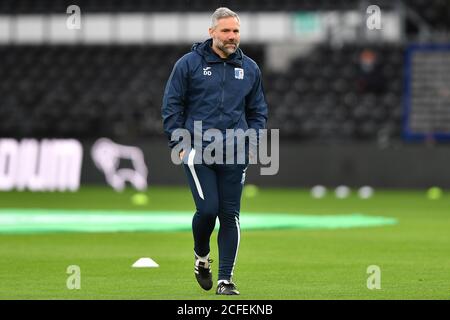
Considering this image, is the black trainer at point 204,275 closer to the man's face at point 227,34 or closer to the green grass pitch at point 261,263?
the green grass pitch at point 261,263

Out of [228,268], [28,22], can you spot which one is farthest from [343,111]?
[228,268]

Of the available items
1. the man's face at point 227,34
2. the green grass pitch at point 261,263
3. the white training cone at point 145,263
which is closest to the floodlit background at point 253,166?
the green grass pitch at point 261,263

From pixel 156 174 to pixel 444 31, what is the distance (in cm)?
1182

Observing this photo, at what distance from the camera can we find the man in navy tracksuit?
36.1 feet

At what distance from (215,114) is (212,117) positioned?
0.04 meters

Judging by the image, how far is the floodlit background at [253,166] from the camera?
43.9ft

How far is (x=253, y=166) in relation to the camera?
3275 cm

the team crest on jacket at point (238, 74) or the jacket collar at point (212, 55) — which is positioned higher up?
the jacket collar at point (212, 55)

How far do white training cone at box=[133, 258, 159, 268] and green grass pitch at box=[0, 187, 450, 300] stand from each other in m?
0.14

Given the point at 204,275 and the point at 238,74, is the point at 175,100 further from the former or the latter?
the point at 204,275

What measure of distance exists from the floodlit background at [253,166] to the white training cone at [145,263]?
14cm

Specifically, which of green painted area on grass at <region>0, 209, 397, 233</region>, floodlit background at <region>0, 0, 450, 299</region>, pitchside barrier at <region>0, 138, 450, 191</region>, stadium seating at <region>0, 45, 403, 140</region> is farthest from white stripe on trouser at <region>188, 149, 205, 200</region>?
stadium seating at <region>0, 45, 403, 140</region>

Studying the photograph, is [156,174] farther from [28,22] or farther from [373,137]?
[28,22]

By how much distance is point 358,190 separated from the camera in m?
32.7
